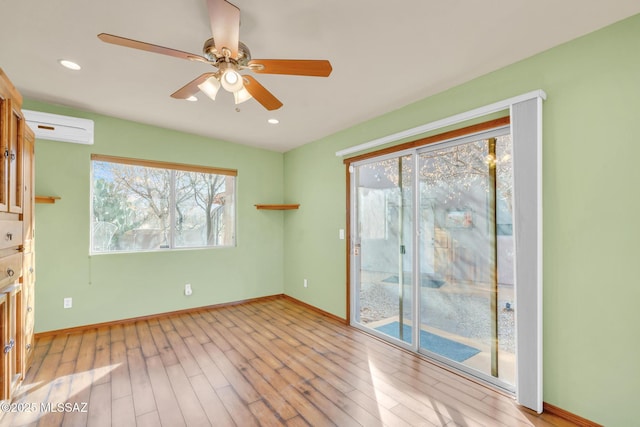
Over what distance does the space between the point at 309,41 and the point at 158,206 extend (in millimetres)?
3217

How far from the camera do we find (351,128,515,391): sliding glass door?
2451mm

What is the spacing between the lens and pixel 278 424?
196 cm

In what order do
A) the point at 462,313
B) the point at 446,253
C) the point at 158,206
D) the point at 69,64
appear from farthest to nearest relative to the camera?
the point at 158,206, the point at 446,253, the point at 462,313, the point at 69,64

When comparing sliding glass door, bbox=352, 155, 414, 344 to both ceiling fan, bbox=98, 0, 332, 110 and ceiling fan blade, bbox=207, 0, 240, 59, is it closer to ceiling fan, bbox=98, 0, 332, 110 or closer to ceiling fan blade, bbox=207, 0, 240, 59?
ceiling fan, bbox=98, 0, 332, 110

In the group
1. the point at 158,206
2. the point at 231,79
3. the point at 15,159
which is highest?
the point at 231,79

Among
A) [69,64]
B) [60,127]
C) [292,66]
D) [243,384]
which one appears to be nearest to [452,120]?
[292,66]

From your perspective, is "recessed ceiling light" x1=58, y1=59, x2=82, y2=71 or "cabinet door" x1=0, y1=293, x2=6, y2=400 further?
"recessed ceiling light" x1=58, y1=59, x2=82, y2=71

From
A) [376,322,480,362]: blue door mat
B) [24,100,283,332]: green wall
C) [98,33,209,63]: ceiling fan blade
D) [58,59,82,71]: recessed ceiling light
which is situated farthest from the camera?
[24,100,283,332]: green wall

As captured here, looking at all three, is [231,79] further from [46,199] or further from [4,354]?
[46,199]

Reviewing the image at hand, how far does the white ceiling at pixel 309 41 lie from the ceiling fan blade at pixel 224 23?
0.90ft

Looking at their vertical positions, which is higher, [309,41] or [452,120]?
[309,41]

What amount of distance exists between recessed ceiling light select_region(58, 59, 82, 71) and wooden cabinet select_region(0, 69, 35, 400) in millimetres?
461

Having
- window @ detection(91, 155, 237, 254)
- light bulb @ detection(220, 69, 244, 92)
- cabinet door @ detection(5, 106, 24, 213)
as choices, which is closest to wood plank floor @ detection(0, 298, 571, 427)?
window @ detection(91, 155, 237, 254)

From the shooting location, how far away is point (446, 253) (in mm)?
2816
